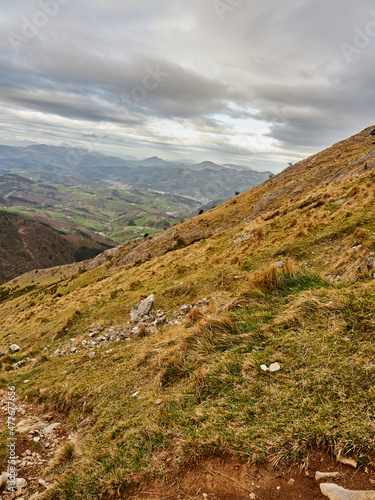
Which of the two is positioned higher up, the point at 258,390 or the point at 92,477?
the point at 258,390

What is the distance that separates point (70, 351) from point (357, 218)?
60.8ft

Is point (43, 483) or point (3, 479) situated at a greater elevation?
point (43, 483)

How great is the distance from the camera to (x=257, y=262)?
1498cm

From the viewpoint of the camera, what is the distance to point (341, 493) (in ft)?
9.52

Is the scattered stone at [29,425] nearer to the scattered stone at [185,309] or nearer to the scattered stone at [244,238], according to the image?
the scattered stone at [185,309]

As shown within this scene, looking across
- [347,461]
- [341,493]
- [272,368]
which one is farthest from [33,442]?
[347,461]

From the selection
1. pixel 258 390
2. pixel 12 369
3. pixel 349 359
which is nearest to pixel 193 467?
pixel 258 390

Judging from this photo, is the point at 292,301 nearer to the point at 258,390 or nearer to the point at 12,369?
the point at 258,390

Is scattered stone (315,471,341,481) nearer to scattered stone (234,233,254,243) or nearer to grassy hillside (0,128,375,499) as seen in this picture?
grassy hillside (0,128,375,499)

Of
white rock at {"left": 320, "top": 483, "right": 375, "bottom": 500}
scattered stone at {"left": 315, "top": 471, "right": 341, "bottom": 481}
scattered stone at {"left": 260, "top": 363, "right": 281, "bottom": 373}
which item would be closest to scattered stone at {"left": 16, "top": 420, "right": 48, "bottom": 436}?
scattered stone at {"left": 260, "top": 363, "right": 281, "bottom": 373}

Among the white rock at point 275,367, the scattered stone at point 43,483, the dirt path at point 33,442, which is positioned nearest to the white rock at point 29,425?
the dirt path at point 33,442

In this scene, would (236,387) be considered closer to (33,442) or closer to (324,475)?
(324,475)

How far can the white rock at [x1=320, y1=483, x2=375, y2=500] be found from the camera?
284 centimetres

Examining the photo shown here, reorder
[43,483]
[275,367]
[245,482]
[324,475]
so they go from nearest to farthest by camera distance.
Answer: [324,475]
[245,482]
[275,367]
[43,483]
